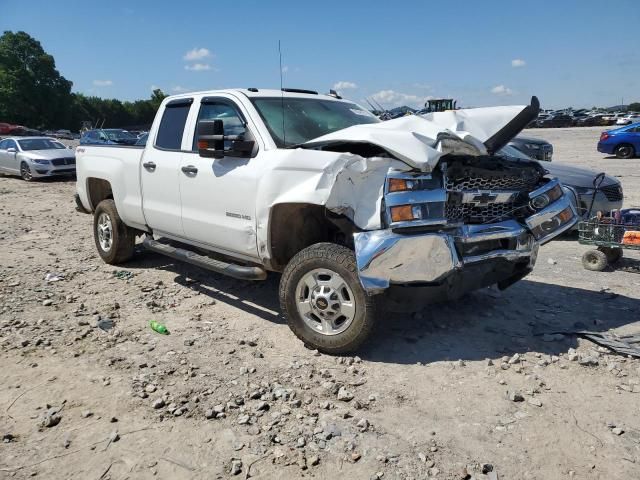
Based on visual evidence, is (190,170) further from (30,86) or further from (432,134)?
(30,86)

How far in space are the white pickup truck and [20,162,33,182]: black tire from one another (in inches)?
553

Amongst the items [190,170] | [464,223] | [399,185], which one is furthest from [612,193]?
[190,170]

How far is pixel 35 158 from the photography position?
16516 mm

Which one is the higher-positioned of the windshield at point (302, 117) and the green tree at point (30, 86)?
the green tree at point (30, 86)

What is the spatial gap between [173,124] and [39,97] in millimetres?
→ 68372

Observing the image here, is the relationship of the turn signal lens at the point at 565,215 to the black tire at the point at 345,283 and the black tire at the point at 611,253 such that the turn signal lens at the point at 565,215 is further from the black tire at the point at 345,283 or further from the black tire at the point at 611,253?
the black tire at the point at 611,253

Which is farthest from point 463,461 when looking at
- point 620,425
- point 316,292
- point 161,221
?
point 161,221

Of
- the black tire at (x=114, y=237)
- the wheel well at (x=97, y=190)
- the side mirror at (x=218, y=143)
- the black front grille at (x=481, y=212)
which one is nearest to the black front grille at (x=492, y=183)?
the black front grille at (x=481, y=212)

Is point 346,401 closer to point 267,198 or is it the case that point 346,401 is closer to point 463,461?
point 463,461

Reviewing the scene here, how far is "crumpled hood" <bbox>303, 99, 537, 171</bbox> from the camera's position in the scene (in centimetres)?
341

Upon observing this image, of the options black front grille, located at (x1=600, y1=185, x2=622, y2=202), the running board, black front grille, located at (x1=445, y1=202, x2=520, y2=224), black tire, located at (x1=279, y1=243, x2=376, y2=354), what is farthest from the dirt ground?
black front grille, located at (x1=600, y1=185, x2=622, y2=202)

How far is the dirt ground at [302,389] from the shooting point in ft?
8.87

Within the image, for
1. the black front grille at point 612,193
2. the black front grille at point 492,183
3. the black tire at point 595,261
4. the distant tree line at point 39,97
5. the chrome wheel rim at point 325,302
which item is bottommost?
the black tire at point 595,261

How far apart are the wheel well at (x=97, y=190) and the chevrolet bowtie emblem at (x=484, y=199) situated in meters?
4.97
